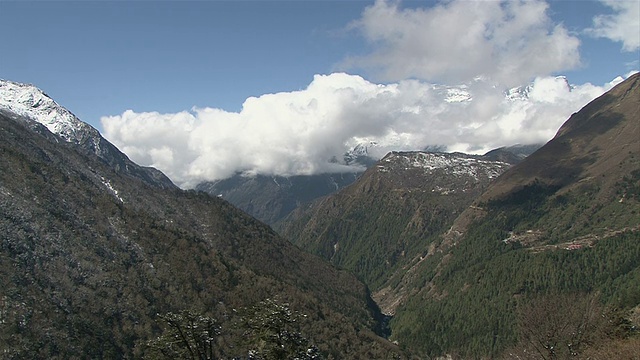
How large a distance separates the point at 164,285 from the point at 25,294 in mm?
64828

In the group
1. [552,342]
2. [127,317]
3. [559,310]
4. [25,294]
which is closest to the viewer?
[552,342]

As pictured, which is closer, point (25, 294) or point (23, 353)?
point (23, 353)

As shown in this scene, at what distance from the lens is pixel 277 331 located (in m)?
39.6

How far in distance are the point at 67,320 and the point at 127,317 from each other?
24.1m

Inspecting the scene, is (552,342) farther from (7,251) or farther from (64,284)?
(7,251)

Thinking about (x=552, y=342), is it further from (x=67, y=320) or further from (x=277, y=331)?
(x=67, y=320)

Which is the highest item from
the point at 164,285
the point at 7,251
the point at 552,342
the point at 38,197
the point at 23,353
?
the point at 38,197

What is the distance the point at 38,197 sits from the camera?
17962 cm

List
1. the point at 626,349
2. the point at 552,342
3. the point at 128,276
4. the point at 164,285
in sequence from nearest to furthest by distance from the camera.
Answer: the point at 626,349, the point at 552,342, the point at 128,276, the point at 164,285

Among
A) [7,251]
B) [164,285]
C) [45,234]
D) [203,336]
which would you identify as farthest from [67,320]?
[203,336]

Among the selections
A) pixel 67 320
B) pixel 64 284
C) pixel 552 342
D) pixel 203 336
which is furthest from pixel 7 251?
pixel 552 342

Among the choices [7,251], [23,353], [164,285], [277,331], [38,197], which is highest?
[38,197]

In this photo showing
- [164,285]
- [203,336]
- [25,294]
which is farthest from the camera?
[164,285]

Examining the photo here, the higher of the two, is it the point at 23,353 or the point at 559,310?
the point at 23,353
